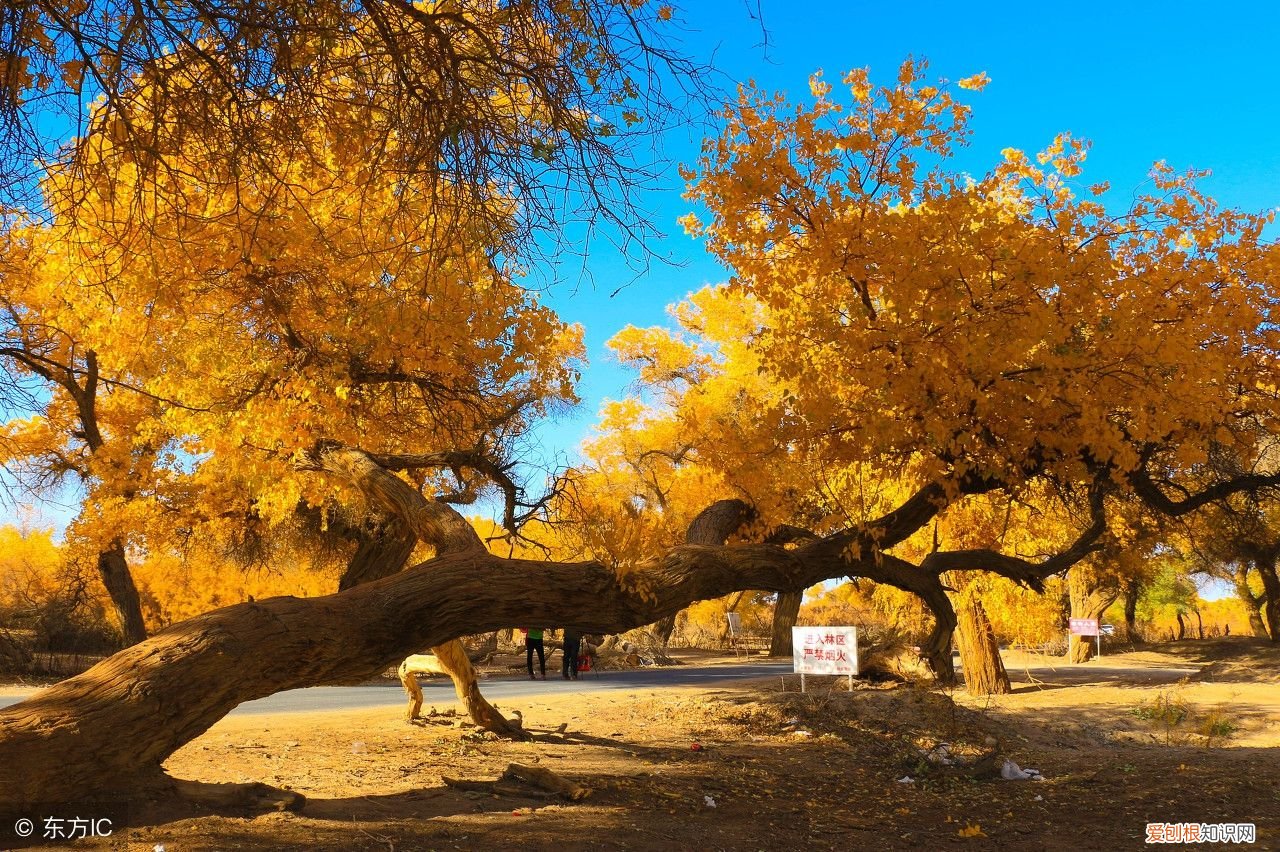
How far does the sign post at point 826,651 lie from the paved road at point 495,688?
408 cm

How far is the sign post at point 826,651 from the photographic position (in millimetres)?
12570

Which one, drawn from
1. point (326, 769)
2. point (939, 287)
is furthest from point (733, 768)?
point (939, 287)

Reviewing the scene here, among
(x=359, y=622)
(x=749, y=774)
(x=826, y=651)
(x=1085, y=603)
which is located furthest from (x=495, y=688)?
(x=1085, y=603)

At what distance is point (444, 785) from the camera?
7.22 metres

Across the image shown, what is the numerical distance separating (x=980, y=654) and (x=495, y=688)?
888 centimetres

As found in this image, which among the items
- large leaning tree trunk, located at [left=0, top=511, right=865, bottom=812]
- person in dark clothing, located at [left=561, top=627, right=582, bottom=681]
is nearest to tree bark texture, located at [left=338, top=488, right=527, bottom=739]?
large leaning tree trunk, located at [left=0, top=511, right=865, bottom=812]

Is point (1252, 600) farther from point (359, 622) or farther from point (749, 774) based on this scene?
point (359, 622)

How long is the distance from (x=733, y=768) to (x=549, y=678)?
11.7m

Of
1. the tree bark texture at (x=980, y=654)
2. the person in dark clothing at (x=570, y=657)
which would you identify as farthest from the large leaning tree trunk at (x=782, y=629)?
the tree bark texture at (x=980, y=654)

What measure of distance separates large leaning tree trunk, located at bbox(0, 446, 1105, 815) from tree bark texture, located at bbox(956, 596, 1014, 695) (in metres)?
8.12

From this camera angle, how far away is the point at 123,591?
16469 millimetres

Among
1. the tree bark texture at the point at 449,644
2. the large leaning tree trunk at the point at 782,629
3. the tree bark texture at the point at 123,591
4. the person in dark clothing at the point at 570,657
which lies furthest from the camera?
the large leaning tree trunk at the point at 782,629

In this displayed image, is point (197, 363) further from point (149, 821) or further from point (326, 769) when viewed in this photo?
point (149, 821)

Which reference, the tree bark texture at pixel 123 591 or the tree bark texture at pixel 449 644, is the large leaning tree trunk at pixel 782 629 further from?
the tree bark texture at pixel 123 591
